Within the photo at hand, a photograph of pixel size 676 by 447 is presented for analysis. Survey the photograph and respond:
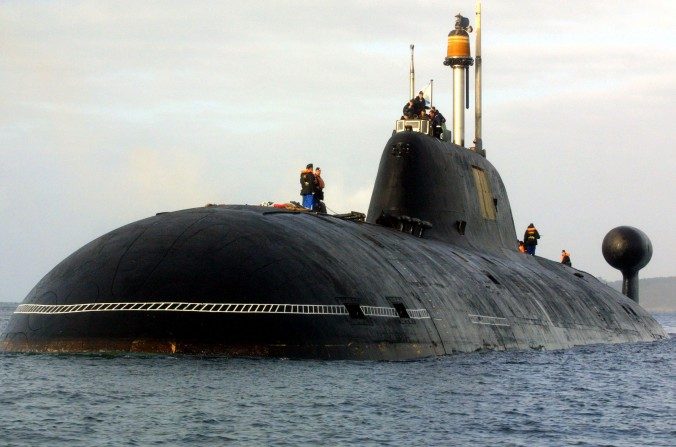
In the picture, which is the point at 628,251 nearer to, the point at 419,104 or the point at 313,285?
the point at 419,104

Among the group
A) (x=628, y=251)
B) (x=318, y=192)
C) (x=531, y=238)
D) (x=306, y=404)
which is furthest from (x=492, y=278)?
(x=628, y=251)

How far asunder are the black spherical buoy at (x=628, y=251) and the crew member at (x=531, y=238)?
6814 mm

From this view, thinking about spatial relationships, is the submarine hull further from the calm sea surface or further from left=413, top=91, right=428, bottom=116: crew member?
left=413, top=91, right=428, bottom=116: crew member

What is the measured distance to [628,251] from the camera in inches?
1986

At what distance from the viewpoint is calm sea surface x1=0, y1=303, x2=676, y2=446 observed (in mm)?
15641

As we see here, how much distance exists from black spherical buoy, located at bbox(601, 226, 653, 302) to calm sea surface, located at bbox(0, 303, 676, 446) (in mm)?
27560

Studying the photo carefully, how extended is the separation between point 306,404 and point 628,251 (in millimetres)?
35381

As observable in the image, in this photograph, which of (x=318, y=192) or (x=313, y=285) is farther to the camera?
(x=318, y=192)

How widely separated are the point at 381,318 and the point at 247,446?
912 centimetres

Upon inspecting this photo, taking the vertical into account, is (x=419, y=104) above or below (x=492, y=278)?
above

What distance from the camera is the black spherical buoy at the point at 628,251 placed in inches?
1986

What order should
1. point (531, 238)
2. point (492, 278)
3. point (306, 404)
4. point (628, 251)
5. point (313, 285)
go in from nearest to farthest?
point (306, 404)
point (313, 285)
point (492, 278)
point (531, 238)
point (628, 251)

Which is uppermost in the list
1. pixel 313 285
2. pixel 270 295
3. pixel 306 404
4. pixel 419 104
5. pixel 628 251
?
pixel 419 104

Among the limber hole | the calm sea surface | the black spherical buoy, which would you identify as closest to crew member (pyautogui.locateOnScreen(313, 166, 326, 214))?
the limber hole
